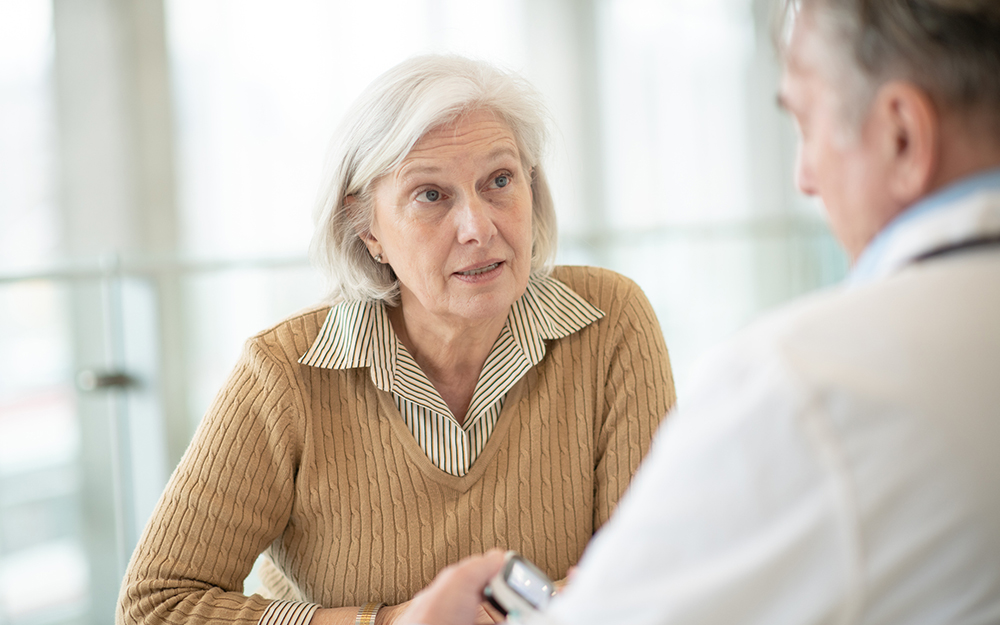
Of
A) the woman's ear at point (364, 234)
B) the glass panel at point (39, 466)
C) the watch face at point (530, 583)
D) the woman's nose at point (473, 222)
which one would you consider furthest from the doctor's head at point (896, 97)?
the glass panel at point (39, 466)

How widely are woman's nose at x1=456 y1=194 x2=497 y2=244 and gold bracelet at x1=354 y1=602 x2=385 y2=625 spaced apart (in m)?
0.61

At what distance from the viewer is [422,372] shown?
5.10 feet

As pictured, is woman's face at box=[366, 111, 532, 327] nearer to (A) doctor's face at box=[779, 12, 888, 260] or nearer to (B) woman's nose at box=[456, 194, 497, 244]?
(B) woman's nose at box=[456, 194, 497, 244]

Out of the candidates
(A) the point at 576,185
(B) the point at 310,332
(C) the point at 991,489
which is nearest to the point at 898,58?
(C) the point at 991,489

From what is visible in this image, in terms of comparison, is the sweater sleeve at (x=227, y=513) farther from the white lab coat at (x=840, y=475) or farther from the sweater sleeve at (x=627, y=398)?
the white lab coat at (x=840, y=475)

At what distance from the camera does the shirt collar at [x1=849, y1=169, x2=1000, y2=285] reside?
2.18 feet

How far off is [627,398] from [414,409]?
0.38 m

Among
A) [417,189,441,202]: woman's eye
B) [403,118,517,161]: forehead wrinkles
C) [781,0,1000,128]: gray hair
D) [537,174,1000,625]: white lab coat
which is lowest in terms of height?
[537,174,1000,625]: white lab coat

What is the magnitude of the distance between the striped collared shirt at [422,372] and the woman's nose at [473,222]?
21 cm

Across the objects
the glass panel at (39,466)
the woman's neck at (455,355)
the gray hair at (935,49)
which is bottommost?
the glass panel at (39,466)

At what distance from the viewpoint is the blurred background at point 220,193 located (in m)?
2.09

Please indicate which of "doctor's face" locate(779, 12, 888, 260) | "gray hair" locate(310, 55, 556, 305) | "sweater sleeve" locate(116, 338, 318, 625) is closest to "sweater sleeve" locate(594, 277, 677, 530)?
"gray hair" locate(310, 55, 556, 305)

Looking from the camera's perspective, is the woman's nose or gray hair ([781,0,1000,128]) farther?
the woman's nose

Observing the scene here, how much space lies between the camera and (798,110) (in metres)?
Answer: 0.81
